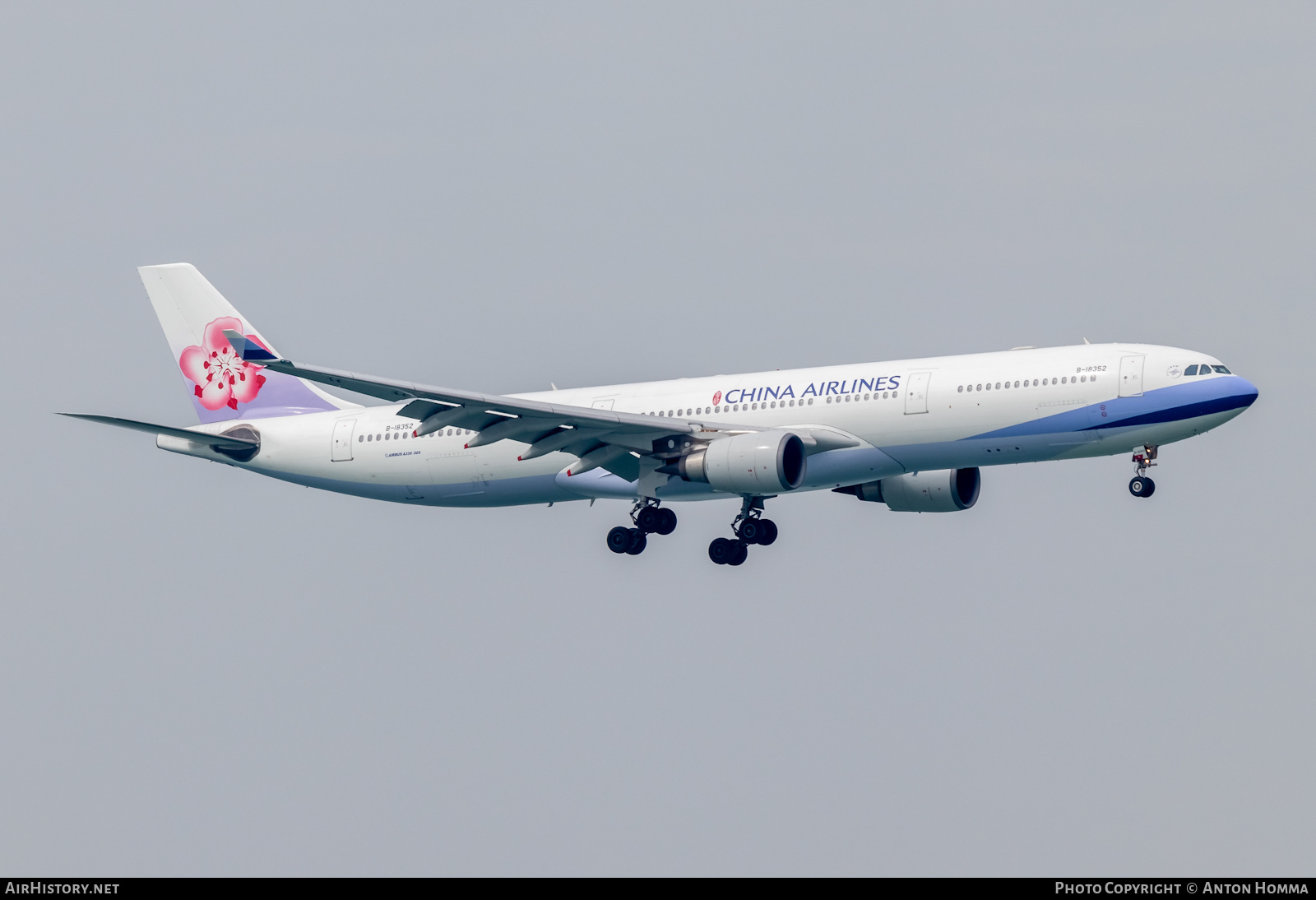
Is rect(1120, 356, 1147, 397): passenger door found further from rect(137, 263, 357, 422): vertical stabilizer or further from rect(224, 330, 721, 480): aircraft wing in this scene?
rect(137, 263, 357, 422): vertical stabilizer

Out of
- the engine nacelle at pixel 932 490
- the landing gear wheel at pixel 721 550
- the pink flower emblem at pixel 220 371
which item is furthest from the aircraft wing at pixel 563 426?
the pink flower emblem at pixel 220 371

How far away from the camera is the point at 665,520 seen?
54.4m

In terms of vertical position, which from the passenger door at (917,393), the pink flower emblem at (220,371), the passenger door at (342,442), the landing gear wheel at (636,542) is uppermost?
the pink flower emblem at (220,371)

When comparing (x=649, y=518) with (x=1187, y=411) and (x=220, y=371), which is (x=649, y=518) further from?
(x=220, y=371)

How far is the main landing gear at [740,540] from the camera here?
5534cm

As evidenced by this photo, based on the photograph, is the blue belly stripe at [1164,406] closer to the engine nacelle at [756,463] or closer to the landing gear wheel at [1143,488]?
the landing gear wheel at [1143,488]

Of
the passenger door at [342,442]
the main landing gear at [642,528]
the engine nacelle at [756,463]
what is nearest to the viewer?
the engine nacelle at [756,463]

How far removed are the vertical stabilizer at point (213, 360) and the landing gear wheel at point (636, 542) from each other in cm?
1196

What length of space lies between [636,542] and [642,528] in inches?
22.1

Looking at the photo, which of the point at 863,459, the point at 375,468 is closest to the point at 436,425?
the point at 375,468

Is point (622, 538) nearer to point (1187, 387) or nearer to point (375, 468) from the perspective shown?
point (375, 468)

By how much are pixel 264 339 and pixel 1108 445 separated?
96.9ft

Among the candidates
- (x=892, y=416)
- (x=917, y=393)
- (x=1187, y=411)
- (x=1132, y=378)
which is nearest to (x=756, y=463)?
(x=892, y=416)

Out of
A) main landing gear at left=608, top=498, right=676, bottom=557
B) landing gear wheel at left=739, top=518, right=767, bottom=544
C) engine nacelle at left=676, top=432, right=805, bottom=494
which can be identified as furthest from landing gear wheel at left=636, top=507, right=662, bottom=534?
engine nacelle at left=676, top=432, right=805, bottom=494
